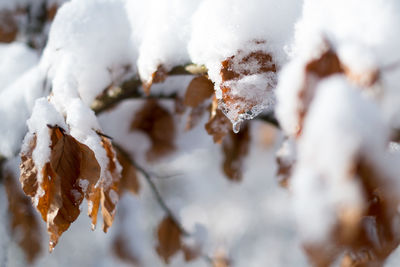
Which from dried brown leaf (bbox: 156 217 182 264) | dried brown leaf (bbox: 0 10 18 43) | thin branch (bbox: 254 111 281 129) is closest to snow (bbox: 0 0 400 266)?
thin branch (bbox: 254 111 281 129)

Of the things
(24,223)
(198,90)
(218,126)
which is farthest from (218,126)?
(24,223)

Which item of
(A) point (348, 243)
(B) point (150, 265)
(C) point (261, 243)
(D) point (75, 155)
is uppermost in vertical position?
(D) point (75, 155)

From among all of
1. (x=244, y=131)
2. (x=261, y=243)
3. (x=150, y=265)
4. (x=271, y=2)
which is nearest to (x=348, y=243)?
(x=271, y=2)

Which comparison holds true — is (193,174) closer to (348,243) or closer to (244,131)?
(244,131)

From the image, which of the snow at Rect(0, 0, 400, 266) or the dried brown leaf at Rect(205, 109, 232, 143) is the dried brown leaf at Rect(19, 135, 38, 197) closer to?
the snow at Rect(0, 0, 400, 266)

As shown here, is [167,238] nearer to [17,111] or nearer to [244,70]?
[17,111]

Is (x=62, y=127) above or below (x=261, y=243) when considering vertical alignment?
above

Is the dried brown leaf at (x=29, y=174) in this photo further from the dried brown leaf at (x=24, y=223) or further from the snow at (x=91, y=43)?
the dried brown leaf at (x=24, y=223)
